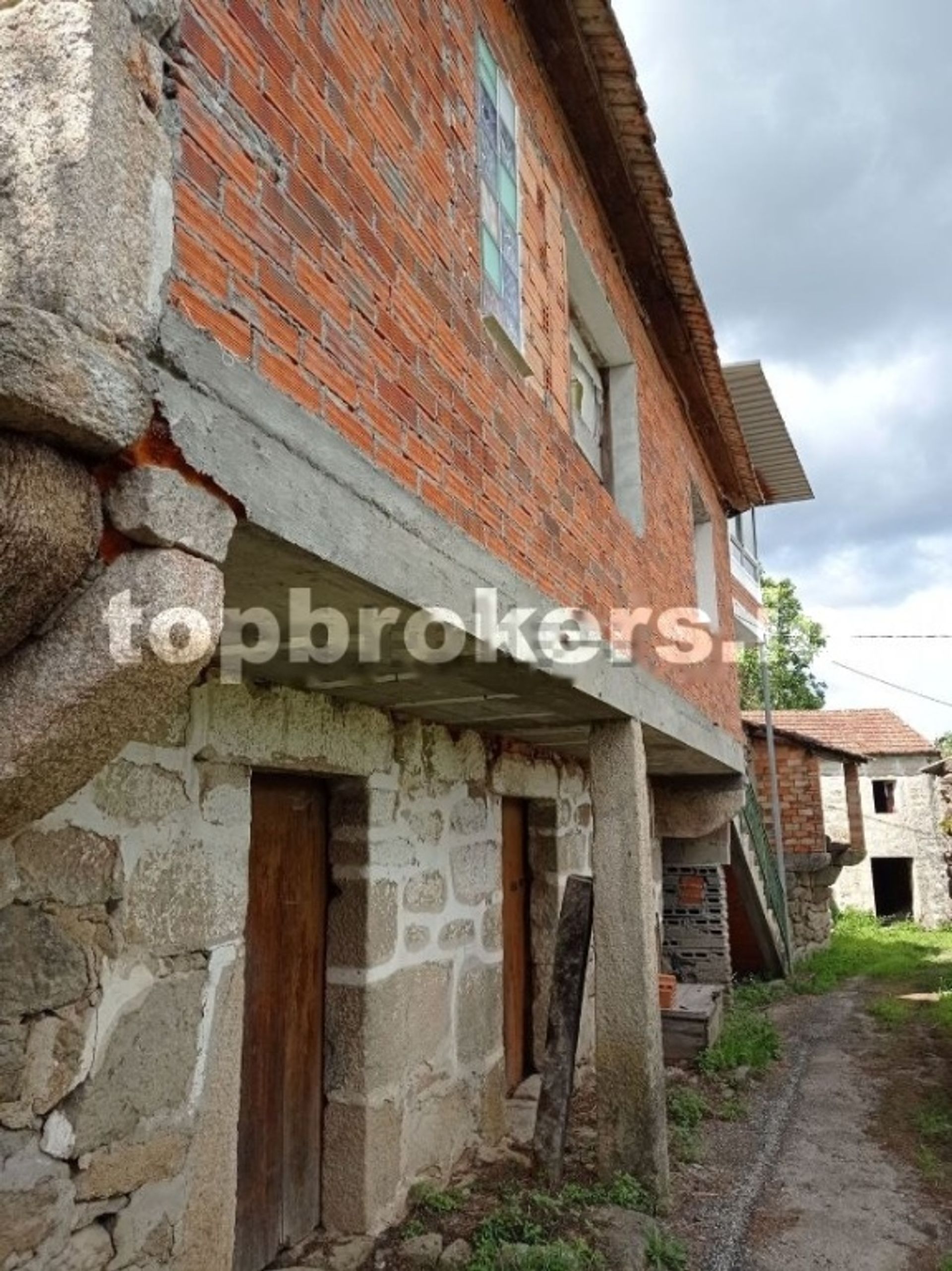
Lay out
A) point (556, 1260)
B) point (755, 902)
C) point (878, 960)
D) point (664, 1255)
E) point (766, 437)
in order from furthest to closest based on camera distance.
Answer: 1. point (878, 960)
2. point (766, 437)
3. point (755, 902)
4. point (664, 1255)
5. point (556, 1260)

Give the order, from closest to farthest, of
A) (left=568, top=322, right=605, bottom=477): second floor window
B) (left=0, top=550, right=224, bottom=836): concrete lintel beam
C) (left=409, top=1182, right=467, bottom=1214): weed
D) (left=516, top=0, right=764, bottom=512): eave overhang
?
(left=0, top=550, right=224, bottom=836): concrete lintel beam
(left=409, top=1182, right=467, bottom=1214): weed
(left=516, top=0, right=764, bottom=512): eave overhang
(left=568, top=322, right=605, bottom=477): second floor window

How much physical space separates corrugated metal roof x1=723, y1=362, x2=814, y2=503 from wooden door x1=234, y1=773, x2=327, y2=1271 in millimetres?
6459

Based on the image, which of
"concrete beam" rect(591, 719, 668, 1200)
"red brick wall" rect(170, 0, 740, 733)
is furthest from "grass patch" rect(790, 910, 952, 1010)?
"red brick wall" rect(170, 0, 740, 733)

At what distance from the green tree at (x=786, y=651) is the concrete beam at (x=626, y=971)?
23278 millimetres

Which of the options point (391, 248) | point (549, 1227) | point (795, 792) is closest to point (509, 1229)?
point (549, 1227)

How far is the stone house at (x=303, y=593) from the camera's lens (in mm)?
1403

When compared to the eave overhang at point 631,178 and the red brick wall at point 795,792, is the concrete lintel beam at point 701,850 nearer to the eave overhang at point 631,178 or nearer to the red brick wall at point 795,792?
the red brick wall at point 795,792

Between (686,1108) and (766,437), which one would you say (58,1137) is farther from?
(766,437)

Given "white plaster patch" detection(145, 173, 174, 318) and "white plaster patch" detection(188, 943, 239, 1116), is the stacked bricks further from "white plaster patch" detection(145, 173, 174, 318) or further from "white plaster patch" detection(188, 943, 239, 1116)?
"white plaster patch" detection(145, 173, 174, 318)

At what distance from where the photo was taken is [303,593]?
2133 mm

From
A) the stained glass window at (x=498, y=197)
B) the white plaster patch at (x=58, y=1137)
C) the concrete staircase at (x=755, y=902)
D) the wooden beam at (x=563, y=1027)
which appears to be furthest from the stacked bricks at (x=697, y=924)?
the white plaster patch at (x=58, y=1137)

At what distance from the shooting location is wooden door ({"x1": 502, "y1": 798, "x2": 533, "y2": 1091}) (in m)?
5.25

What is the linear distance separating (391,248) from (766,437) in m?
8.96

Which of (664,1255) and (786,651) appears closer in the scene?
(664,1255)
